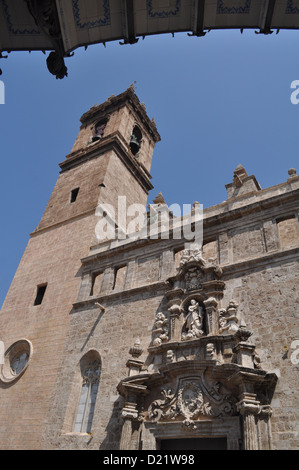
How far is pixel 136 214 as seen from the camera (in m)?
21.0

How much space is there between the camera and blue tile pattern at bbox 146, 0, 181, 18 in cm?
618

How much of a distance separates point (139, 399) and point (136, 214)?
1246 cm

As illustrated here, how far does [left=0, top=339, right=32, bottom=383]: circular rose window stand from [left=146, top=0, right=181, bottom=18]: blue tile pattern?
11695 mm

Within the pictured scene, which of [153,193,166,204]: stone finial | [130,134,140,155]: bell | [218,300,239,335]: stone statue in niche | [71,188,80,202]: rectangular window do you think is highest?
[130,134,140,155]: bell

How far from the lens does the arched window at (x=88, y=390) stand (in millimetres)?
10953

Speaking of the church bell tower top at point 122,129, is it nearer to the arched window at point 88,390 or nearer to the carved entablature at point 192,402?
the arched window at point 88,390

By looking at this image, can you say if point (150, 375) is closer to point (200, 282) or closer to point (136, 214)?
point (200, 282)

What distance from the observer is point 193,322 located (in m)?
10.3

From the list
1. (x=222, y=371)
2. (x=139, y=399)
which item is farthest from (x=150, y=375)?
(x=222, y=371)

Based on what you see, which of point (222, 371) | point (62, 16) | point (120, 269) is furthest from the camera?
point (120, 269)

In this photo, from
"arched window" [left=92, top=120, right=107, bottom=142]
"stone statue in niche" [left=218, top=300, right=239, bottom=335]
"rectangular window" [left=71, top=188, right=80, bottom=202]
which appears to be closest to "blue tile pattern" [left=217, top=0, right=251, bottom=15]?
"stone statue in niche" [left=218, top=300, right=239, bottom=335]

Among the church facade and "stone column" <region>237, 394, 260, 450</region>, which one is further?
the church facade

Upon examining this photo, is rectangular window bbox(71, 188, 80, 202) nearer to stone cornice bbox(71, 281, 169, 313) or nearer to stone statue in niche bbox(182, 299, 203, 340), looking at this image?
stone cornice bbox(71, 281, 169, 313)

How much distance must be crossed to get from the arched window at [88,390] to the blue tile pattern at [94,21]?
9.39m
